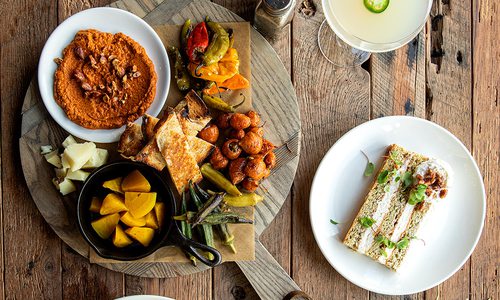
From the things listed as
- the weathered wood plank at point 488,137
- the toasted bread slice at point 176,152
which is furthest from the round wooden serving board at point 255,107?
the weathered wood plank at point 488,137

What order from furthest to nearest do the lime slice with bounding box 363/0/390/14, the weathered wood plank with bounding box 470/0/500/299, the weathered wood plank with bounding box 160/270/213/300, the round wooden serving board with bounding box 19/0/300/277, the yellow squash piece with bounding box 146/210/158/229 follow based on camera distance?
the weathered wood plank with bounding box 470/0/500/299, the weathered wood plank with bounding box 160/270/213/300, the round wooden serving board with bounding box 19/0/300/277, the yellow squash piece with bounding box 146/210/158/229, the lime slice with bounding box 363/0/390/14

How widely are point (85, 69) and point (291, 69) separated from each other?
87cm

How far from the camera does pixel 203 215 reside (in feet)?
8.46

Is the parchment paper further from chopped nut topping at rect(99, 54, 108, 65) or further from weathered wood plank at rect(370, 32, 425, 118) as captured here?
weathered wood plank at rect(370, 32, 425, 118)

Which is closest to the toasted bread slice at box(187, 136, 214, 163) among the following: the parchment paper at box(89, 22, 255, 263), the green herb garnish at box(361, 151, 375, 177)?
the parchment paper at box(89, 22, 255, 263)

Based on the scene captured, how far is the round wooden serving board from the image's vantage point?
8.73 feet

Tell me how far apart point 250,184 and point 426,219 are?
791 mm

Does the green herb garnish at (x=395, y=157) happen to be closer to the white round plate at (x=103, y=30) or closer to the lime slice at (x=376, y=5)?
the lime slice at (x=376, y=5)

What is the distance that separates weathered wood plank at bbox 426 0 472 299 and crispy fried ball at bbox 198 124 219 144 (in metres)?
0.98

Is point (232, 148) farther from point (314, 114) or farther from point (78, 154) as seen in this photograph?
point (78, 154)

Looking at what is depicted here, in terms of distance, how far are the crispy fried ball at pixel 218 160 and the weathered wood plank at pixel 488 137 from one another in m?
1.16

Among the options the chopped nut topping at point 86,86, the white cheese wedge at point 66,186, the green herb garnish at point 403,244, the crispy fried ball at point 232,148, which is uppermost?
the chopped nut topping at point 86,86

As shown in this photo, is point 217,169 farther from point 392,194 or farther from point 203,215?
point 392,194

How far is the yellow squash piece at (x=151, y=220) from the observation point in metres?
2.55
